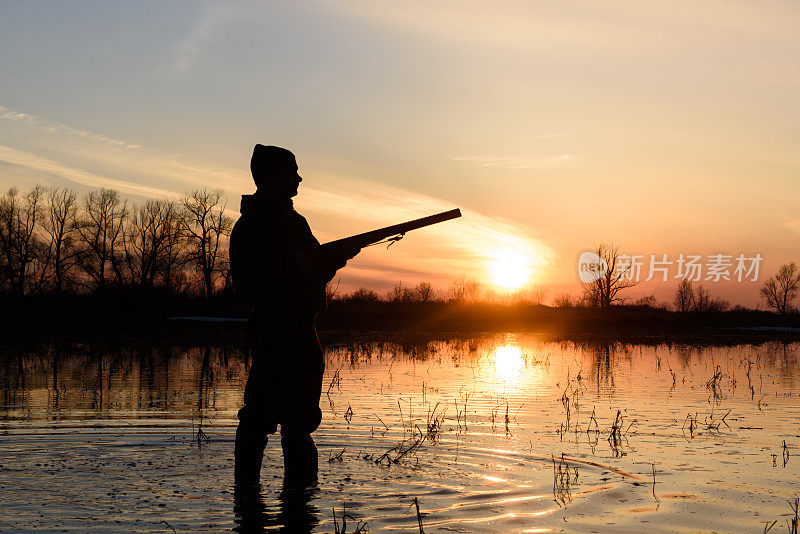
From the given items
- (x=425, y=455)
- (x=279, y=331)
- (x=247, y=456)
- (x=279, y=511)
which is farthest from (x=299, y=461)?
(x=425, y=455)

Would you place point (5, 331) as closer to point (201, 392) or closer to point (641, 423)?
point (201, 392)

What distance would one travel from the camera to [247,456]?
22.8 ft

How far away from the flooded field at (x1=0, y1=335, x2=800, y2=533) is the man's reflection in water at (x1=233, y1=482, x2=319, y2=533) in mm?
22

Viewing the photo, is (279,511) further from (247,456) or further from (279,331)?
(279,331)

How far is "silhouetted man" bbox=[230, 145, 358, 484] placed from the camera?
22.8ft

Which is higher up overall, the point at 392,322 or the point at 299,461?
the point at 392,322

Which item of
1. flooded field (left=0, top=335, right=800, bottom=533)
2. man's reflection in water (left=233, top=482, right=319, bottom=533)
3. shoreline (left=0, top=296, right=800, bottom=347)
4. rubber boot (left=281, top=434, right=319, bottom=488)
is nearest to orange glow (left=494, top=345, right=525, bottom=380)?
flooded field (left=0, top=335, right=800, bottom=533)

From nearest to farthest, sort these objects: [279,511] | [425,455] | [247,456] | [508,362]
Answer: [279,511], [247,456], [425,455], [508,362]

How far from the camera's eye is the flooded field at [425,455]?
5.91 metres

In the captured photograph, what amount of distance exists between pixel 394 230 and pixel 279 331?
150cm

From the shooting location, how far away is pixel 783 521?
19.0 ft

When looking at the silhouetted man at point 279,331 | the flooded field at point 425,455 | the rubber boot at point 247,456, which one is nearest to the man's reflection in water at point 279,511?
the flooded field at point 425,455

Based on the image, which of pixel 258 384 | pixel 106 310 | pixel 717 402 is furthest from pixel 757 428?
pixel 106 310

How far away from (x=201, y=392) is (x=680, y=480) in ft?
29.8
